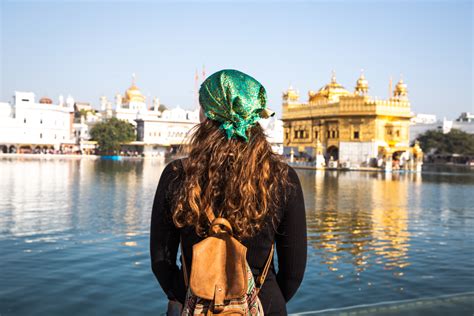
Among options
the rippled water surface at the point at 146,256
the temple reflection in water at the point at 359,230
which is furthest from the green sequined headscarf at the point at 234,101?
the temple reflection in water at the point at 359,230

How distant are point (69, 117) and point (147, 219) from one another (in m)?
76.0

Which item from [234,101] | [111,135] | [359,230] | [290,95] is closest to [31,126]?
[111,135]

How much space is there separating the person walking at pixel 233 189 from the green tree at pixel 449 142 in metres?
70.6

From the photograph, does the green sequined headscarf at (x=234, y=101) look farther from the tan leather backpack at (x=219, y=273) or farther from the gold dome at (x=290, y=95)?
the gold dome at (x=290, y=95)

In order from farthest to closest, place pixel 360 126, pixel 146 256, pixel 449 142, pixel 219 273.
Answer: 1. pixel 449 142
2. pixel 360 126
3. pixel 146 256
4. pixel 219 273

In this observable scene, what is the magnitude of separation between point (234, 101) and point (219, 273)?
2.11 ft

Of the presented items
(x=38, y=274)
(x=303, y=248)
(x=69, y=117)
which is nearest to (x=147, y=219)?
(x=38, y=274)

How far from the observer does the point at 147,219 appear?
39.5ft

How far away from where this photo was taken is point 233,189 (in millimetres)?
2043

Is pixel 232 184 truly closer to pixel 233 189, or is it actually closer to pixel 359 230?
pixel 233 189

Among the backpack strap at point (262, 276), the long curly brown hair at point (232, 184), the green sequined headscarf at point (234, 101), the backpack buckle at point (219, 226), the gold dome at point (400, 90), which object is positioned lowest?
the backpack strap at point (262, 276)

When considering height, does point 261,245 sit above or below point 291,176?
below

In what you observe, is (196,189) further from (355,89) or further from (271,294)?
(355,89)

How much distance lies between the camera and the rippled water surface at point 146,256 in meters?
5.92
